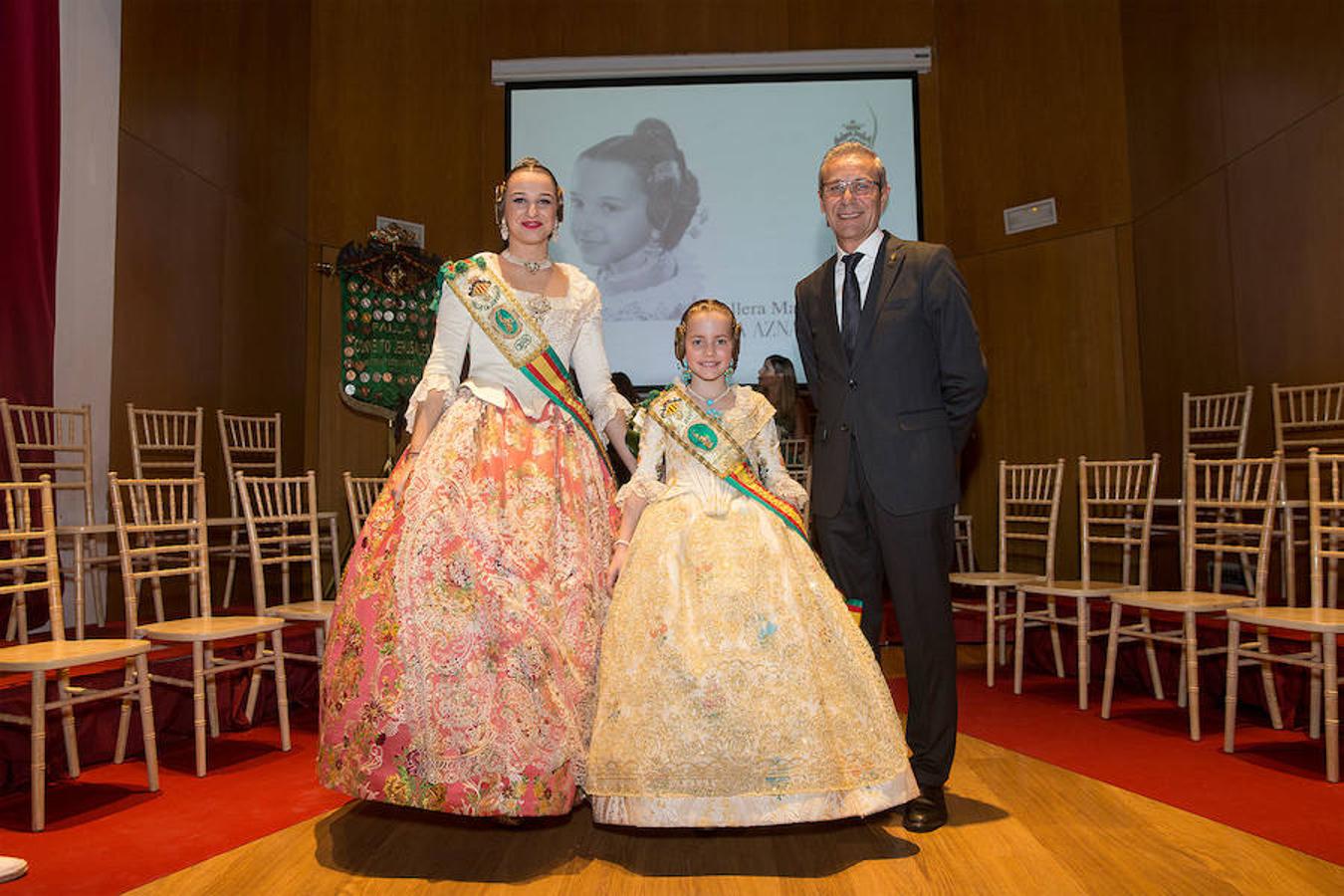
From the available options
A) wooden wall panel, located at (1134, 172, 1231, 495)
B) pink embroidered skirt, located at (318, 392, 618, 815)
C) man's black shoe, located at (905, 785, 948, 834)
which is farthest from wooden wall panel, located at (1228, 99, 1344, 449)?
pink embroidered skirt, located at (318, 392, 618, 815)

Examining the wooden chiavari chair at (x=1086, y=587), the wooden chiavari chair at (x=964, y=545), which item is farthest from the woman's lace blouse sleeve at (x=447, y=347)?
the wooden chiavari chair at (x=964, y=545)

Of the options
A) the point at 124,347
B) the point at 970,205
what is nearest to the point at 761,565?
the point at 124,347

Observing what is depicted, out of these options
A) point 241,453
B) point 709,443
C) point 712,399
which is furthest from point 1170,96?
point 241,453

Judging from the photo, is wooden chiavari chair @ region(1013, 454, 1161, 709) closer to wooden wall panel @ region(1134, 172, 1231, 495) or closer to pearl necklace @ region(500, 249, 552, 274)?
wooden wall panel @ region(1134, 172, 1231, 495)

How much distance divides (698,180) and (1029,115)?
235 cm

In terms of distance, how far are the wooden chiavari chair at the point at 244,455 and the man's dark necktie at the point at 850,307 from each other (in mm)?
3293

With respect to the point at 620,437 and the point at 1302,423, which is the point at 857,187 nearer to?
the point at 620,437

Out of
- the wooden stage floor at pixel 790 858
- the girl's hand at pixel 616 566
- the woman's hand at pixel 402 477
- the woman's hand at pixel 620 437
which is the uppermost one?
the woman's hand at pixel 620 437

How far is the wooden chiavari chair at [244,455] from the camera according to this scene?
505 centimetres

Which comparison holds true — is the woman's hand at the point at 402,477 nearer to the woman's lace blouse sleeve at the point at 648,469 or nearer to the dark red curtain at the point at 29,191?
the woman's lace blouse sleeve at the point at 648,469

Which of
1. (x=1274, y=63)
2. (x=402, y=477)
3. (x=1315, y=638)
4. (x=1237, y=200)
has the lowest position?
(x=1315, y=638)

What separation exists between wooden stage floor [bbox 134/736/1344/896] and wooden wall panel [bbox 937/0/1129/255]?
15.5 feet

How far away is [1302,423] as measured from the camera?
4.46 meters

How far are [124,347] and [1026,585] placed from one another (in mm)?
4521
